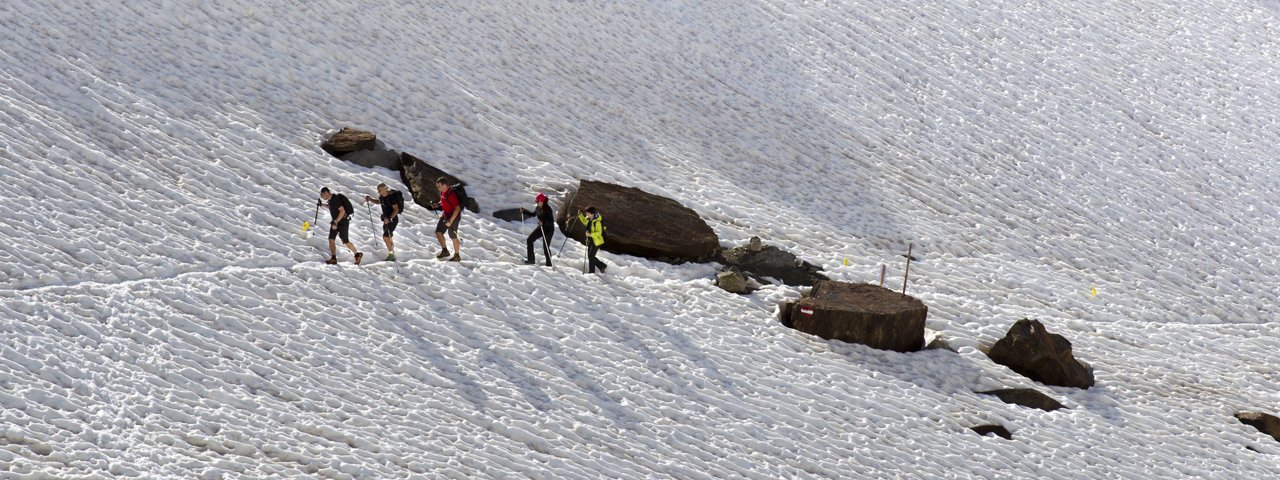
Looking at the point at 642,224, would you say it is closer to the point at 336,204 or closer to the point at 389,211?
the point at 389,211

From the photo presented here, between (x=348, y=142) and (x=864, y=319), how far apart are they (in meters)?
10.0

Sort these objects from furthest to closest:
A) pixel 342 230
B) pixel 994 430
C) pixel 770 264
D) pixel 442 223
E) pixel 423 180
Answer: pixel 770 264, pixel 423 180, pixel 442 223, pixel 342 230, pixel 994 430

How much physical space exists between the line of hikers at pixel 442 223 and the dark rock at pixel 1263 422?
423 inches

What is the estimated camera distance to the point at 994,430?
18.1 meters

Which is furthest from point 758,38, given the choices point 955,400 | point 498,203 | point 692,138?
point 955,400

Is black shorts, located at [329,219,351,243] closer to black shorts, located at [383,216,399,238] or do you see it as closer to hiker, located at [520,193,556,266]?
black shorts, located at [383,216,399,238]

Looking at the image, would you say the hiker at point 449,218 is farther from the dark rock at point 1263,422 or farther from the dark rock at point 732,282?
the dark rock at point 1263,422

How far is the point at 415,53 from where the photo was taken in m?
27.4

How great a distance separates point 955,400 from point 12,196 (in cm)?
1440

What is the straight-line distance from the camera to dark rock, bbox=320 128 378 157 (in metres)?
22.5

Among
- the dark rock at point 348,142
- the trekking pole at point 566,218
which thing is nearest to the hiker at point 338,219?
the trekking pole at point 566,218

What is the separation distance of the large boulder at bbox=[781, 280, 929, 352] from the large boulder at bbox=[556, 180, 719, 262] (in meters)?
2.64

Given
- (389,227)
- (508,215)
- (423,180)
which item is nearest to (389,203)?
(389,227)

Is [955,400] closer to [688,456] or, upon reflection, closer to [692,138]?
[688,456]
